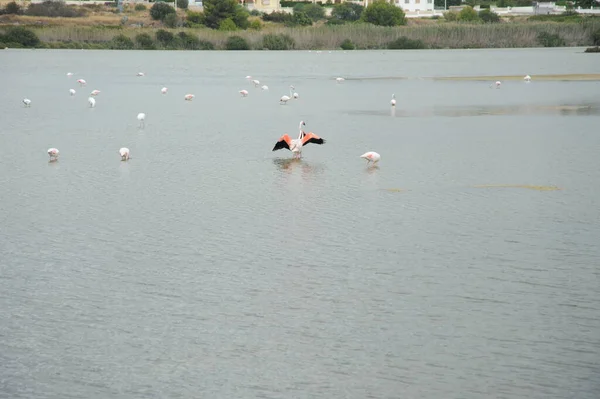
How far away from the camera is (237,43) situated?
7056 cm

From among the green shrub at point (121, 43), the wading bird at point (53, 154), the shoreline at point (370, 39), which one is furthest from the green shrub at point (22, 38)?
the wading bird at point (53, 154)

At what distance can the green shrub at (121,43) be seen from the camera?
72.6 metres

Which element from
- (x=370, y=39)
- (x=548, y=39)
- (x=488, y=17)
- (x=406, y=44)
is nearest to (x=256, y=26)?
(x=370, y=39)

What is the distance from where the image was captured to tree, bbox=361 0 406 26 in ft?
308

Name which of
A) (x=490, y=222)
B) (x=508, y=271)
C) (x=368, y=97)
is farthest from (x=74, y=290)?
(x=368, y=97)

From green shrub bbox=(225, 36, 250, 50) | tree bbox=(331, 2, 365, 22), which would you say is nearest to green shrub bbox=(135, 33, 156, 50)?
green shrub bbox=(225, 36, 250, 50)

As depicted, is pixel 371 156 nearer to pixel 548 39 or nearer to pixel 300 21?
pixel 548 39

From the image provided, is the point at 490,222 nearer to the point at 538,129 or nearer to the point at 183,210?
the point at 183,210

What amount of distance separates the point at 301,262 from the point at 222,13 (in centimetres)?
8124

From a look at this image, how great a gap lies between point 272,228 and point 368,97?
18528mm

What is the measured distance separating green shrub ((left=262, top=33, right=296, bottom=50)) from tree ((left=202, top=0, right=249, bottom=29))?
1776 centimetres

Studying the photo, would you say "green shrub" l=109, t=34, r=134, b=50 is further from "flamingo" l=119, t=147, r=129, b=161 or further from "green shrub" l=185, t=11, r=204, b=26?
"flamingo" l=119, t=147, r=129, b=161

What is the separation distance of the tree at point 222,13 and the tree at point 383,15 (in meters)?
11.9

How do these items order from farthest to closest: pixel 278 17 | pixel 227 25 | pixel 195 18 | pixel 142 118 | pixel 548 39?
pixel 278 17 < pixel 195 18 < pixel 227 25 < pixel 548 39 < pixel 142 118
